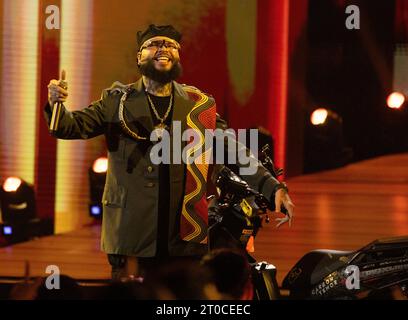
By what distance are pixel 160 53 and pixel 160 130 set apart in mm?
307

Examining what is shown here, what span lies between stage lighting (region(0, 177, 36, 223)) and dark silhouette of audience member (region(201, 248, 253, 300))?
12.3 ft

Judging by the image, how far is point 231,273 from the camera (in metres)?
3.91

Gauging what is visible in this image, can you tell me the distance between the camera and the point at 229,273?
390 centimetres

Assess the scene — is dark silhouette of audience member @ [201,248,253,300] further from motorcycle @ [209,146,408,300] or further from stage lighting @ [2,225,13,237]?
stage lighting @ [2,225,13,237]

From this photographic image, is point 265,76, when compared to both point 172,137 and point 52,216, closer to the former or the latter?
point 52,216

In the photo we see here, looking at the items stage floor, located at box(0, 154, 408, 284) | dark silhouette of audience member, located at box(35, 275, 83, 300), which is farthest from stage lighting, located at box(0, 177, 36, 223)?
dark silhouette of audience member, located at box(35, 275, 83, 300)

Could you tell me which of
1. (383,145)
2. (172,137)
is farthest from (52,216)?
(383,145)

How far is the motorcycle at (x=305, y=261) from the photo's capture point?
14.6 ft

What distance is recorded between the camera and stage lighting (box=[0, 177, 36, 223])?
7.48m

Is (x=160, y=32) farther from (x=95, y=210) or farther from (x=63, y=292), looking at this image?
(x=95, y=210)

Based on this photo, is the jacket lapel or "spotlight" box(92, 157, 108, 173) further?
"spotlight" box(92, 157, 108, 173)

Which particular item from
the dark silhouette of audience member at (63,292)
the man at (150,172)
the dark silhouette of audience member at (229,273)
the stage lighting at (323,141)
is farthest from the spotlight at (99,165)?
the dark silhouette of audience member at (63,292)

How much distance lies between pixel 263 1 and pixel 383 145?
359 centimetres

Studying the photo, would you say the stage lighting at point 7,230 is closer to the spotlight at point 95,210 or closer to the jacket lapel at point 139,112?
the spotlight at point 95,210
